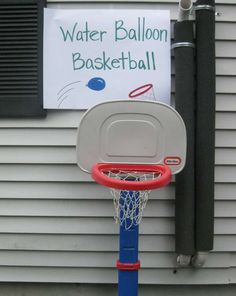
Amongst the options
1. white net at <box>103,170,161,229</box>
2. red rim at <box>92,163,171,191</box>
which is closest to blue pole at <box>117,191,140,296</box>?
white net at <box>103,170,161,229</box>

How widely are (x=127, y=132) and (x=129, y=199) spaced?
0.39 m

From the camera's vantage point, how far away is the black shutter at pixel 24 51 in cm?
299

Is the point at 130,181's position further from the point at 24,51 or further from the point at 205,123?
the point at 24,51

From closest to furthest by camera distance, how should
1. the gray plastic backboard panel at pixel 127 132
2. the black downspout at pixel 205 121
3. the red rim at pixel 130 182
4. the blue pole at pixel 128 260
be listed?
1. the red rim at pixel 130 182
2. the gray plastic backboard panel at pixel 127 132
3. the blue pole at pixel 128 260
4. the black downspout at pixel 205 121

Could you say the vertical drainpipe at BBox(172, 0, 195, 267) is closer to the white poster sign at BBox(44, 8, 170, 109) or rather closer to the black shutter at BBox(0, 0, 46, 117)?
the white poster sign at BBox(44, 8, 170, 109)

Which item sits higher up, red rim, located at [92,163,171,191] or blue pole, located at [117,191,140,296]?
red rim, located at [92,163,171,191]

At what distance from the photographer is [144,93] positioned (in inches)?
117

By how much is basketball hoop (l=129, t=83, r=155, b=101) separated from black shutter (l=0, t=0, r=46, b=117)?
61cm

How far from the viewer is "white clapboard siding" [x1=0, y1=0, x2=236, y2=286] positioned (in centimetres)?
302

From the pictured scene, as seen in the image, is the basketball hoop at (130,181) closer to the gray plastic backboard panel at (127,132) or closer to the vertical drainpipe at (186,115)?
the gray plastic backboard panel at (127,132)

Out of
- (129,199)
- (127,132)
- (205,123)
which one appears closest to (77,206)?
(129,199)

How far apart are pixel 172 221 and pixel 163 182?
78 centimetres

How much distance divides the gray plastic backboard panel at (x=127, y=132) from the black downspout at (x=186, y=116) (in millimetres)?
364

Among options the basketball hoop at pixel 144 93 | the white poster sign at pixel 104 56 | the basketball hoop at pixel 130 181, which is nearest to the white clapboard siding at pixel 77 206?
the white poster sign at pixel 104 56
